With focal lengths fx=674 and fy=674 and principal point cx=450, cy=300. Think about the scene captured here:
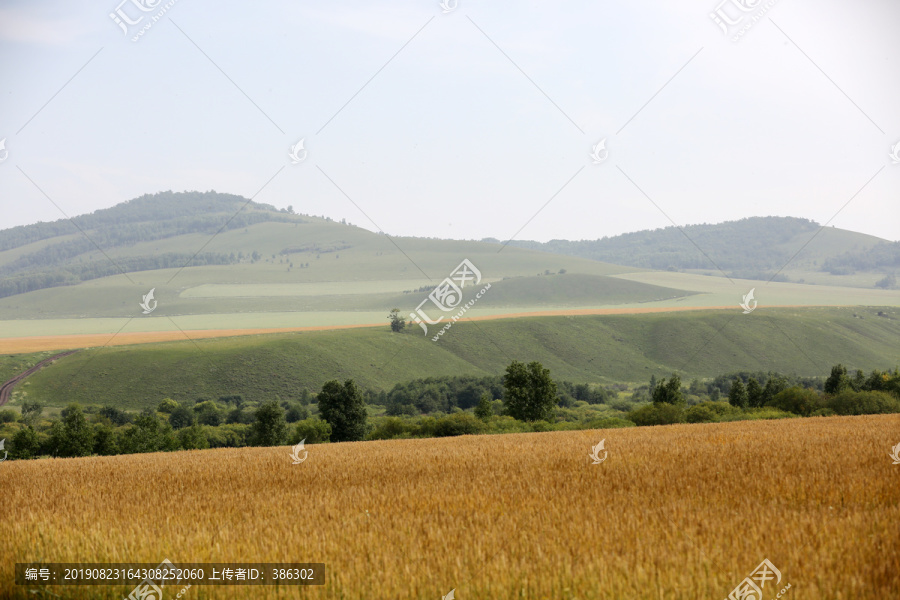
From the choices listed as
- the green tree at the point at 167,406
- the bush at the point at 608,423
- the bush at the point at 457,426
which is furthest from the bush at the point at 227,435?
the bush at the point at 608,423

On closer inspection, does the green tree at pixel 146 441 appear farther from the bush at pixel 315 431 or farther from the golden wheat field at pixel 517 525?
the golden wheat field at pixel 517 525

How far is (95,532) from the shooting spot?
9.37 meters

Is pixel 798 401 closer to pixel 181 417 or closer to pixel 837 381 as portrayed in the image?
pixel 837 381

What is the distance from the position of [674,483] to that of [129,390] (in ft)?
532

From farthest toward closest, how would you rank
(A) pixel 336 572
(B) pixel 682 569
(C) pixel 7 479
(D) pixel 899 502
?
1. (C) pixel 7 479
2. (D) pixel 899 502
3. (A) pixel 336 572
4. (B) pixel 682 569

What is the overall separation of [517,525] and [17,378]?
19263 centimetres

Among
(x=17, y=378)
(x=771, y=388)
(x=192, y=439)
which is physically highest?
(x=17, y=378)

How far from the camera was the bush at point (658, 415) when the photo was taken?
5434 centimetres

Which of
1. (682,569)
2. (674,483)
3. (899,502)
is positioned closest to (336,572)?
(682,569)

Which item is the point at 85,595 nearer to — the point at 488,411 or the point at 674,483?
the point at 674,483

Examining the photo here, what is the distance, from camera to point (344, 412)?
76.8 meters

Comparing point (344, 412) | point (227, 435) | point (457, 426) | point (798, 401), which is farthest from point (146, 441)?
point (798, 401)

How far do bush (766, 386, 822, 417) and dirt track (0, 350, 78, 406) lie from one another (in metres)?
144

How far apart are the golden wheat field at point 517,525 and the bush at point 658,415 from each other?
4039 cm
